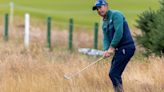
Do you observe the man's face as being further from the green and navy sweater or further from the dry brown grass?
the dry brown grass

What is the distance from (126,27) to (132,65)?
2751mm

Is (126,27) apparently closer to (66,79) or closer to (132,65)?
(66,79)

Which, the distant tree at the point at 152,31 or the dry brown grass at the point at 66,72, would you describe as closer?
the dry brown grass at the point at 66,72

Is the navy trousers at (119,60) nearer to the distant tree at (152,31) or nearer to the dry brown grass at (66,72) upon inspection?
the dry brown grass at (66,72)

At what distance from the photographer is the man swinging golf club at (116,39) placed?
10.9 metres

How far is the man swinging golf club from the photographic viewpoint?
10883mm

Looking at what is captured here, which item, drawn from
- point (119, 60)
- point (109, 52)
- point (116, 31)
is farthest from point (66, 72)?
point (116, 31)

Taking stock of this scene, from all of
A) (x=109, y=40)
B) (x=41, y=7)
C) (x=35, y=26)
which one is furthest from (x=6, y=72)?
(x=41, y=7)

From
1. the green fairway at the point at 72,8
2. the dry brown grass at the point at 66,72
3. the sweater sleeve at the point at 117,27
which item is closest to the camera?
the sweater sleeve at the point at 117,27

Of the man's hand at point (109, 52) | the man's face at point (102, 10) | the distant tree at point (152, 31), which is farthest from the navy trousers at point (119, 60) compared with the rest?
the distant tree at point (152, 31)

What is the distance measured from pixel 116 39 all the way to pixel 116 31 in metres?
0.13

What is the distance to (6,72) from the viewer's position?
12.6m

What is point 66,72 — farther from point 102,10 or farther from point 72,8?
point 72,8

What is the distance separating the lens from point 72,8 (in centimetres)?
4425
